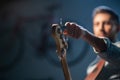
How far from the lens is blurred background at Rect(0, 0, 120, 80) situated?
2170 millimetres

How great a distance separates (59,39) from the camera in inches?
27.5

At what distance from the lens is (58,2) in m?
2.31

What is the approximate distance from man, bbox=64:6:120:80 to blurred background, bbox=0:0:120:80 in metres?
0.98

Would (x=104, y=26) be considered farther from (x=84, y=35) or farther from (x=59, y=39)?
(x=59, y=39)

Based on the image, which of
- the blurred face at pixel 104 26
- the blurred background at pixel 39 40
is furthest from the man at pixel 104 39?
the blurred background at pixel 39 40

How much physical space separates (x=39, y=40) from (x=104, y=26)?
1.25 m

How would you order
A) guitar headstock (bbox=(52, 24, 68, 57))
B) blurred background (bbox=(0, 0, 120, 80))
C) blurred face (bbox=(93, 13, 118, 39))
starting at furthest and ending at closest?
blurred background (bbox=(0, 0, 120, 80)) < blurred face (bbox=(93, 13, 118, 39)) < guitar headstock (bbox=(52, 24, 68, 57))

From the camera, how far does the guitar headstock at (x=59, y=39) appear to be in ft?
2.26

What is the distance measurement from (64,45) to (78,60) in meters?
1.47

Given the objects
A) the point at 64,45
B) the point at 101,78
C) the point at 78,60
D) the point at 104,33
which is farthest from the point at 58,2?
the point at 64,45

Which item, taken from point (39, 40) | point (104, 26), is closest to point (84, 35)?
point (104, 26)

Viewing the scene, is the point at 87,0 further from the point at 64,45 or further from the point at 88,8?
the point at 64,45

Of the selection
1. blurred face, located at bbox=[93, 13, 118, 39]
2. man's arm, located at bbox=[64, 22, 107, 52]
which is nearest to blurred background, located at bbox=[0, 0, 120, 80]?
blurred face, located at bbox=[93, 13, 118, 39]

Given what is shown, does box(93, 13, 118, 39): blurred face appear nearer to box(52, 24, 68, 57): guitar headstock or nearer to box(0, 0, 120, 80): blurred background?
box(52, 24, 68, 57): guitar headstock
